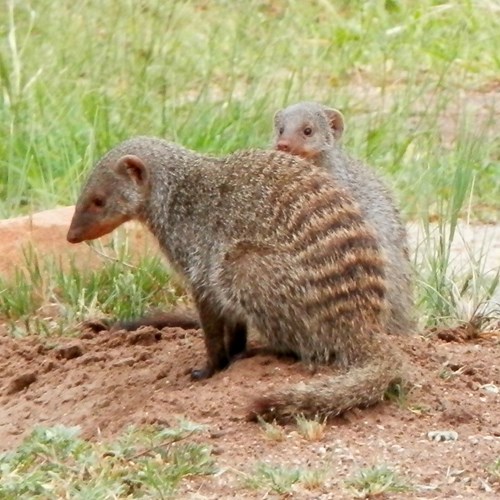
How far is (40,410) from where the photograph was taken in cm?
342

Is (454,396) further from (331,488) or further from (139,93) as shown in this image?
(139,93)

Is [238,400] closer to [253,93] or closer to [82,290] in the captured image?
[82,290]

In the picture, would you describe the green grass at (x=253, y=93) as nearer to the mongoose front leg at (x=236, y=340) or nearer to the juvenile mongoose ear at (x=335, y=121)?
the juvenile mongoose ear at (x=335, y=121)

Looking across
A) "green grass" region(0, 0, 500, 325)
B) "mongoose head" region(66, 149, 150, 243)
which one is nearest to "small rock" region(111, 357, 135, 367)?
"mongoose head" region(66, 149, 150, 243)

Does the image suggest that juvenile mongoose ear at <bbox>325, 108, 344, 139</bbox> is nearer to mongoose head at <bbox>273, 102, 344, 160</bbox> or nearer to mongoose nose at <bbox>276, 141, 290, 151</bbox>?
mongoose head at <bbox>273, 102, 344, 160</bbox>

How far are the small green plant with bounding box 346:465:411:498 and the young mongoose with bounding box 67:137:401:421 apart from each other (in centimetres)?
46

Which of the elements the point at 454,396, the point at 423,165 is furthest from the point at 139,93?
the point at 454,396

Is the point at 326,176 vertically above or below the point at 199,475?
above

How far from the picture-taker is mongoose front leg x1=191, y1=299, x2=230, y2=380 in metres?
3.45

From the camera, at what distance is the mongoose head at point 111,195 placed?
3682 millimetres

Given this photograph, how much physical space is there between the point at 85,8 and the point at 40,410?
363 centimetres

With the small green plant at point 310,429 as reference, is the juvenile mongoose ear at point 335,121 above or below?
above

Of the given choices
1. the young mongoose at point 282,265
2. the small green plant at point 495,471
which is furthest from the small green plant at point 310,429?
the small green plant at point 495,471

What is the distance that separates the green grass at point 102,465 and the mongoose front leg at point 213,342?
53 centimetres
